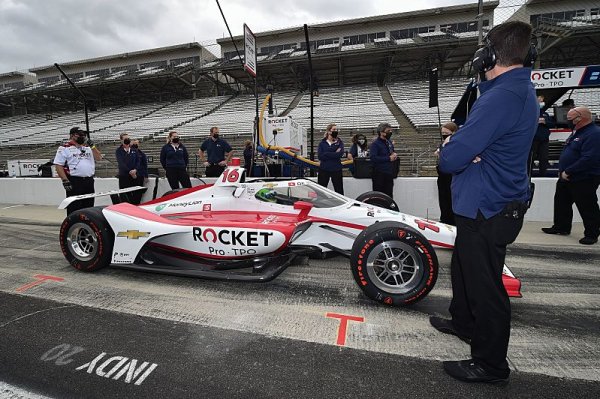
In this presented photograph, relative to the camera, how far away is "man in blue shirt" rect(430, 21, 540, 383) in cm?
172

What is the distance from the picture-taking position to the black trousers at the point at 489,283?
1.79 m

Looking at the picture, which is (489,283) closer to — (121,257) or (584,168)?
(121,257)

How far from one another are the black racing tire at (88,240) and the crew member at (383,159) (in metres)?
4.30

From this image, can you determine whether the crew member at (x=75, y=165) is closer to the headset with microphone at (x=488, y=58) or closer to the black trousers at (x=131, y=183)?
the black trousers at (x=131, y=183)

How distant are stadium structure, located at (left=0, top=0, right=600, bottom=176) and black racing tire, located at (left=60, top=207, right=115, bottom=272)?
484 inches

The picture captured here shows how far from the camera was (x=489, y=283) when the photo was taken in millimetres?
1811

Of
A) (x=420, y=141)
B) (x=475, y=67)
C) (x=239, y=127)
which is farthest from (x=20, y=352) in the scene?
(x=239, y=127)

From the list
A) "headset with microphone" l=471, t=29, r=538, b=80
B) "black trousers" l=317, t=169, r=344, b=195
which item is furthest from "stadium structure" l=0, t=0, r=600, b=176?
"headset with microphone" l=471, t=29, r=538, b=80

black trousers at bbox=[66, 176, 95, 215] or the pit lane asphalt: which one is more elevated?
black trousers at bbox=[66, 176, 95, 215]

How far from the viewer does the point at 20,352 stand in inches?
86.5

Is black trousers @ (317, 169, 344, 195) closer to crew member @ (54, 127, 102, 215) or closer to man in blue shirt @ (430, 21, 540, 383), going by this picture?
crew member @ (54, 127, 102, 215)

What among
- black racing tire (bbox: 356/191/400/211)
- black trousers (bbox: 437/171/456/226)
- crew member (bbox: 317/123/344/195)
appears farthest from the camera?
crew member (bbox: 317/123/344/195)

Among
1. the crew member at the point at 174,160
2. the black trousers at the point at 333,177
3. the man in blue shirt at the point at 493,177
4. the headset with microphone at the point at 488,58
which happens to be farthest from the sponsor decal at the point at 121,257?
the crew member at the point at 174,160

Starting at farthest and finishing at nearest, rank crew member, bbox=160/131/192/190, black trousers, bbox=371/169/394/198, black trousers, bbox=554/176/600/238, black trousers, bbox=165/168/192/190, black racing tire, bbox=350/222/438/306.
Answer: black trousers, bbox=165/168/192/190, crew member, bbox=160/131/192/190, black trousers, bbox=371/169/394/198, black trousers, bbox=554/176/600/238, black racing tire, bbox=350/222/438/306
